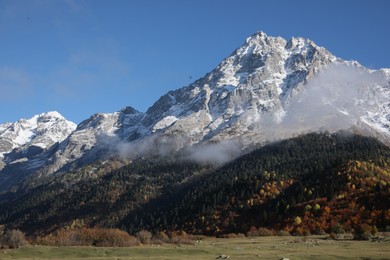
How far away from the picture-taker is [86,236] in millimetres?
112312

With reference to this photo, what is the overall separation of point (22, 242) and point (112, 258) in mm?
23408

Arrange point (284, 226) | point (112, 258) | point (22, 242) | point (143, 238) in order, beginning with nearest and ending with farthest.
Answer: point (112, 258) < point (22, 242) < point (143, 238) < point (284, 226)

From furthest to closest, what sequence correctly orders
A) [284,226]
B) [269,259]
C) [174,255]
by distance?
[284,226] < [174,255] < [269,259]

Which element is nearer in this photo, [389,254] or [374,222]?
[389,254]

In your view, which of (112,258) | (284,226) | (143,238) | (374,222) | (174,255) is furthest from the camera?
(284,226)

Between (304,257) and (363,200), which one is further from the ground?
(363,200)

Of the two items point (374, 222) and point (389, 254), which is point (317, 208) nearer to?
point (374, 222)

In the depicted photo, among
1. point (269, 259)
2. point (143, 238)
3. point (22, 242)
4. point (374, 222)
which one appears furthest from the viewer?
point (374, 222)

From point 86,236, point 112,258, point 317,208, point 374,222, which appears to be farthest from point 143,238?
point 317,208

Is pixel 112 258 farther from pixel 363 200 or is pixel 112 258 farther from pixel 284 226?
pixel 363 200

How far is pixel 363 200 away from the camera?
189 meters

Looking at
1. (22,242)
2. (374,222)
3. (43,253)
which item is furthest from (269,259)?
(374,222)

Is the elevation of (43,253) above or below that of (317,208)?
Answer: below

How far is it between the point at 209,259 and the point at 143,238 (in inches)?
1802
